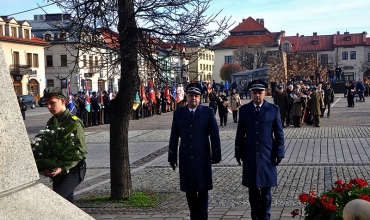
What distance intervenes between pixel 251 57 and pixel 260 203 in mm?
80654

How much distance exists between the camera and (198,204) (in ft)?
21.6

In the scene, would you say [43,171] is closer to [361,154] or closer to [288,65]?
[361,154]

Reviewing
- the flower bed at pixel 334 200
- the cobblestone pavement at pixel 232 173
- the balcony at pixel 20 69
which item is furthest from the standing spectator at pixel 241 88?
the flower bed at pixel 334 200

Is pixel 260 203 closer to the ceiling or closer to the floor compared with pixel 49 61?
closer to the floor

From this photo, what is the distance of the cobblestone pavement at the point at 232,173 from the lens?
25.0 ft

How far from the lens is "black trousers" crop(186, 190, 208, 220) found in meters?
6.55

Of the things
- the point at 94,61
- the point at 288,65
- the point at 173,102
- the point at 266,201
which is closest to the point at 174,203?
the point at 266,201

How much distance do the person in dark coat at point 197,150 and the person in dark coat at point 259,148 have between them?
14.1 inches

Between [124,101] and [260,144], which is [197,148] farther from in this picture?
[124,101]

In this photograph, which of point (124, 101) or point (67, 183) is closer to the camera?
point (67, 183)

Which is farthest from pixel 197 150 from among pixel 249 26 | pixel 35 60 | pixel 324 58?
pixel 249 26

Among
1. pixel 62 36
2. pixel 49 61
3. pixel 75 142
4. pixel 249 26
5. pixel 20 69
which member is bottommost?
pixel 75 142

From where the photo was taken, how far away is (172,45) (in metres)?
8.73

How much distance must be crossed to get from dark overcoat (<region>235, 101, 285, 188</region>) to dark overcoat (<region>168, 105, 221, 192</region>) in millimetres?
353
